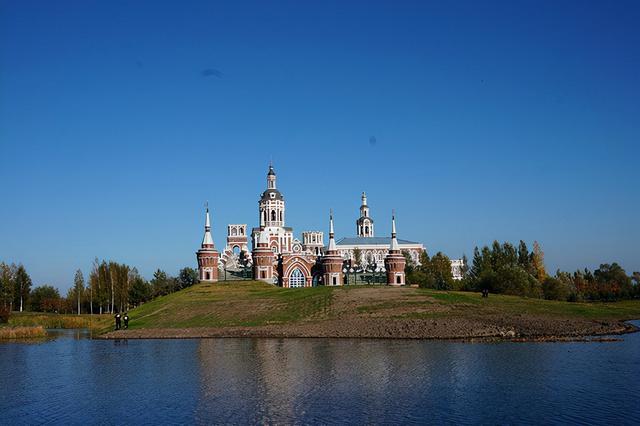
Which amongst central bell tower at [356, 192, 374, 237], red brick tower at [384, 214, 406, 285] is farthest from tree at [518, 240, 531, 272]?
central bell tower at [356, 192, 374, 237]

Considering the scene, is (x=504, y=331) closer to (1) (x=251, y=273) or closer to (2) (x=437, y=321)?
(2) (x=437, y=321)

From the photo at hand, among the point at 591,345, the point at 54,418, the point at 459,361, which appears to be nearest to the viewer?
the point at 54,418

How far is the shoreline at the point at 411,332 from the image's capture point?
61938 millimetres

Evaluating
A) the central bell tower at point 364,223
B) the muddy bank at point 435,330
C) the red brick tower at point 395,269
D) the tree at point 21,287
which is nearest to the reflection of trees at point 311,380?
the muddy bank at point 435,330

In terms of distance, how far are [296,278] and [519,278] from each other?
42863 millimetres

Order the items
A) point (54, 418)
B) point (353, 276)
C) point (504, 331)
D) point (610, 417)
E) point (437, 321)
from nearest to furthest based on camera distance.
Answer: point (610, 417), point (54, 418), point (504, 331), point (437, 321), point (353, 276)

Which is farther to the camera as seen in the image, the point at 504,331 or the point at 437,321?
the point at 437,321

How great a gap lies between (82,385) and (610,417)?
3124 cm

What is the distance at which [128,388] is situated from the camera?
134 feet

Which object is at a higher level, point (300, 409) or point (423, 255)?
point (423, 255)

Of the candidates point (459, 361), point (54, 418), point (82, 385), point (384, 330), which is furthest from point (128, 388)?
point (384, 330)

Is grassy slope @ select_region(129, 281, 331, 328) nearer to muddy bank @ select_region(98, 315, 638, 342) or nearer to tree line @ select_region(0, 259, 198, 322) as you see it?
muddy bank @ select_region(98, 315, 638, 342)

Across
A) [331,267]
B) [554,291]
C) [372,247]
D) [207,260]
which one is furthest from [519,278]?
[372,247]

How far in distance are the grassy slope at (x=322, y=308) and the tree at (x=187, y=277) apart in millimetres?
61663
